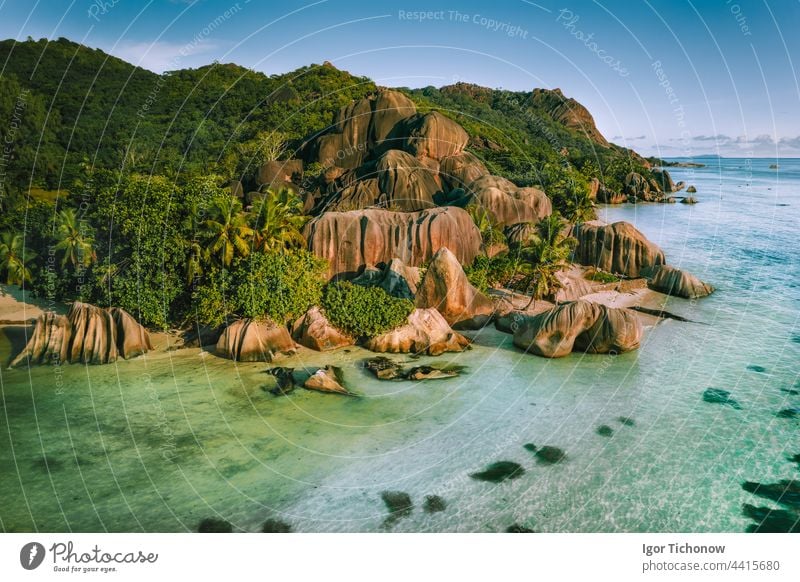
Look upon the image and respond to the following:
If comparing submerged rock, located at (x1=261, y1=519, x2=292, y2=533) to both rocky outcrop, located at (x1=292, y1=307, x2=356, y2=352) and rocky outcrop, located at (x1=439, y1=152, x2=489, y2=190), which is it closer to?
rocky outcrop, located at (x1=292, y1=307, x2=356, y2=352)

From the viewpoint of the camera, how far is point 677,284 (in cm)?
2773

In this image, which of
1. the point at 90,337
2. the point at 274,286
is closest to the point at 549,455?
the point at 274,286

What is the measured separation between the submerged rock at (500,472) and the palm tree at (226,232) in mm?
12246

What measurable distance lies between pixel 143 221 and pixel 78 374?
20.5ft

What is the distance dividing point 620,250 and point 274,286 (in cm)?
1964

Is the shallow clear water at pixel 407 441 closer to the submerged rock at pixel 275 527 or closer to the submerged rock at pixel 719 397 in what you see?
the submerged rock at pixel 275 527

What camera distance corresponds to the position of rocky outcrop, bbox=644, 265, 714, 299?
27531 millimetres

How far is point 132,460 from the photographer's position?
44.8ft

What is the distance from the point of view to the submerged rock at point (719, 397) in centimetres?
1667

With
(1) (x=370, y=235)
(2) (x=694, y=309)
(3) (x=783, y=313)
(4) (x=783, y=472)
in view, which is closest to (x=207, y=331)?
(1) (x=370, y=235)

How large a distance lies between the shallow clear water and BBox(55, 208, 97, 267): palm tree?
13.4 feet

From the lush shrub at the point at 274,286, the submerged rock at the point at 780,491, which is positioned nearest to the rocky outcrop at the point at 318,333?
the lush shrub at the point at 274,286

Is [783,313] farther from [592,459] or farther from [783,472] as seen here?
[592,459]

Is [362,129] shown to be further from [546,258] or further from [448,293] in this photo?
[448,293]
